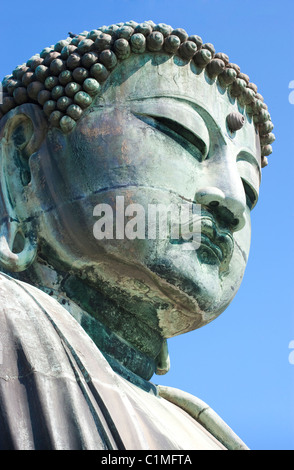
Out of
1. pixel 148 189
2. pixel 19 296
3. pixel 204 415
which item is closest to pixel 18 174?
pixel 148 189

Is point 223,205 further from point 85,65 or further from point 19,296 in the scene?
point 19,296

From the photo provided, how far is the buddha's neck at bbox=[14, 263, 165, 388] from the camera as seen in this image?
835 cm

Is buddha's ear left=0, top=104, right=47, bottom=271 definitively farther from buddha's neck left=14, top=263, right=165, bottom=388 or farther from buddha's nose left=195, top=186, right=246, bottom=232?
buddha's nose left=195, top=186, right=246, bottom=232

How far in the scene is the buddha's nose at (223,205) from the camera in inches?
332

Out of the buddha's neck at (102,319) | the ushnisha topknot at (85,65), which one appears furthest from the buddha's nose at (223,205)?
the ushnisha topknot at (85,65)

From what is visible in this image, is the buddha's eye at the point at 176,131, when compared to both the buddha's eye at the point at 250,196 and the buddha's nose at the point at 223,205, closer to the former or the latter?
the buddha's nose at the point at 223,205

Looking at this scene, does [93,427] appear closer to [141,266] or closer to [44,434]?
[44,434]

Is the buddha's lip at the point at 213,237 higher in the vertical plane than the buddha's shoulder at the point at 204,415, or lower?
higher

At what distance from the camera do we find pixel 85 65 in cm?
873

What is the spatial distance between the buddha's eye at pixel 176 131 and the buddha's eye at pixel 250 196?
0.66 m


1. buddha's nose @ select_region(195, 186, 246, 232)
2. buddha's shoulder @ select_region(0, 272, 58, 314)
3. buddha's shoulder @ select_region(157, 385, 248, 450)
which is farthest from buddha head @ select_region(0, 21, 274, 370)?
buddha's shoulder @ select_region(157, 385, 248, 450)

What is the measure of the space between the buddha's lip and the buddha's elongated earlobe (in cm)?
107
